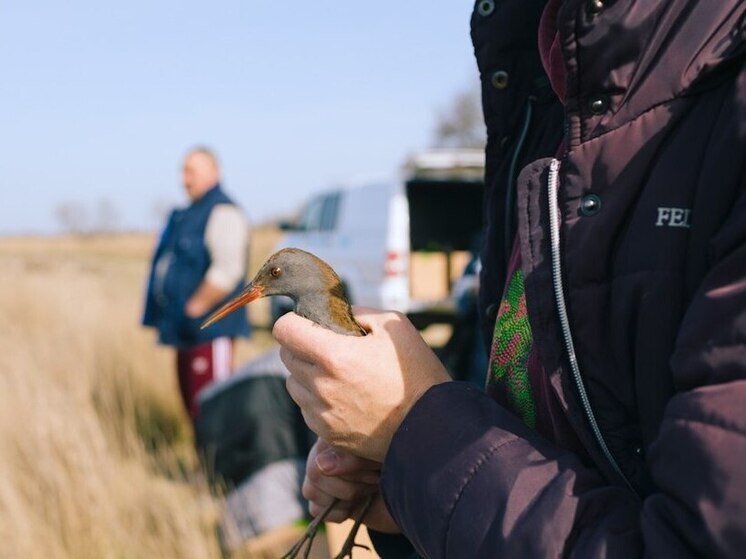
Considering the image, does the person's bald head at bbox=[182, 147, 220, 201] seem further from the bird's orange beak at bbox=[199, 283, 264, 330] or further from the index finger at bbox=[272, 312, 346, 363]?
the index finger at bbox=[272, 312, 346, 363]

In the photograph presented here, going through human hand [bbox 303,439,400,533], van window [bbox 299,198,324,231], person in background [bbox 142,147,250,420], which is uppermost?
human hand [bbox 303,439,400,533]

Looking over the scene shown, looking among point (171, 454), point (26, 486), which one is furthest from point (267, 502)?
point (171, 454)

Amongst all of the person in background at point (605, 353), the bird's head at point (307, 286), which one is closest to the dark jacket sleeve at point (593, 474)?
the person in background at point (605, 353)

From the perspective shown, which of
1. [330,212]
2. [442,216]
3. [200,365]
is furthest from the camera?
[330,212]

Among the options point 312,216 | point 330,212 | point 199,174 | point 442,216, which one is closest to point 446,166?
point 442,216

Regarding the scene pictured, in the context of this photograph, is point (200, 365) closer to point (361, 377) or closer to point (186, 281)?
point (186, 281)

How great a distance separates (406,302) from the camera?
33.6 ft

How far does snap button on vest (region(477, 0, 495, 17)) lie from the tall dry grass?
2715 millimetres

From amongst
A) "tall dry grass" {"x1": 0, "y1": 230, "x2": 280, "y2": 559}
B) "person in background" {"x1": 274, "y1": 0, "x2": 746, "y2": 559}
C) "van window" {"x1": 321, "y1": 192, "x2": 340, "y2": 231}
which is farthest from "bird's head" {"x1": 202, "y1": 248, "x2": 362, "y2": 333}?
"van window" {"x1": 321, "y1": 192, "x2": 340, "y2": 231}

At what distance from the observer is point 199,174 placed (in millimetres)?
6297

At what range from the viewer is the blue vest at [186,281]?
5.99 meters

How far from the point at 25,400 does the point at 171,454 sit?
3.24ft

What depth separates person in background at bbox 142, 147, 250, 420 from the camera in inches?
233

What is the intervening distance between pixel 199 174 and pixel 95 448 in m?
2.55
